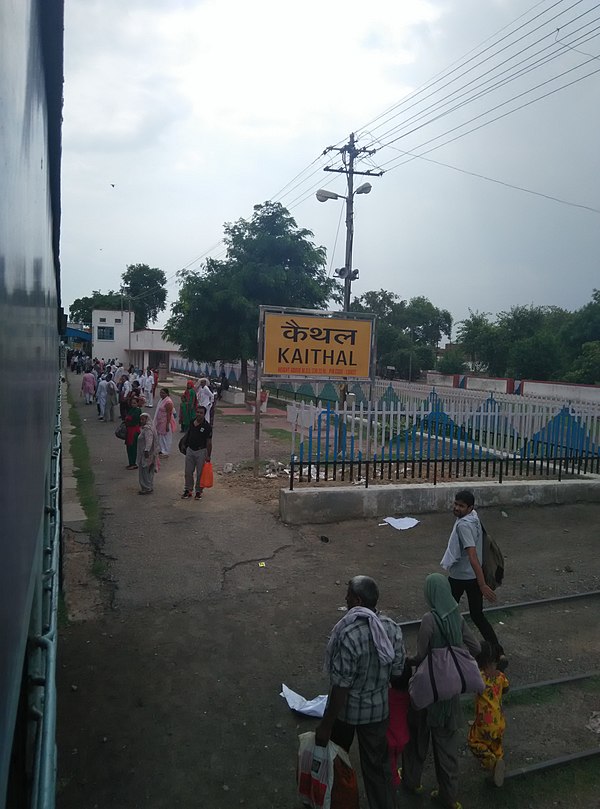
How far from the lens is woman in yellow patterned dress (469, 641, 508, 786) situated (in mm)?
3379

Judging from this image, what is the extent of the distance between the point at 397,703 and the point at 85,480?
8.76 meters

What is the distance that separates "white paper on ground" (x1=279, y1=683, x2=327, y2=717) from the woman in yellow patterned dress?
1.04 meters

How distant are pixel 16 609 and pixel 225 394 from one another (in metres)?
27.5

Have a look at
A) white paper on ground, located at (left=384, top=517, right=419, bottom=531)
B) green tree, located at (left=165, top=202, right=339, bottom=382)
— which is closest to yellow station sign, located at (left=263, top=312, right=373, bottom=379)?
white paper on ground, located at (left=384, top=517, right=419, bottom=531)

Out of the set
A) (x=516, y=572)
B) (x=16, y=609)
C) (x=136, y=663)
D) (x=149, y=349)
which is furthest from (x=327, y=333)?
(x=149, y=349)

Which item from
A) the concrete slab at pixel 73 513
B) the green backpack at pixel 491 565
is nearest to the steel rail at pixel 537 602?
the green backpack at pixel 491 565

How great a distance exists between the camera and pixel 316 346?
10.8 metres

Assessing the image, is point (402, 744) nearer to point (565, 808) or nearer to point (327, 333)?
point (565, 808)

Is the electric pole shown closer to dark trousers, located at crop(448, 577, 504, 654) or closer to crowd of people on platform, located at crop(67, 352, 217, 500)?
crowd of people on platform, located at crop(67, 352, 217, 500)

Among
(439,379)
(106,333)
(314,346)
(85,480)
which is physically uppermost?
(106,333)

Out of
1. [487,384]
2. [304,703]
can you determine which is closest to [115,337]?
[487,384]

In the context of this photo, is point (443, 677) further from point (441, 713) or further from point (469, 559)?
point (469, 559)

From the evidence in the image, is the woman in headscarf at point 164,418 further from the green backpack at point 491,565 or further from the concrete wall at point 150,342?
the concrete wall at point 150,342

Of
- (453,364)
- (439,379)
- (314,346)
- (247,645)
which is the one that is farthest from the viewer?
(453,364)
